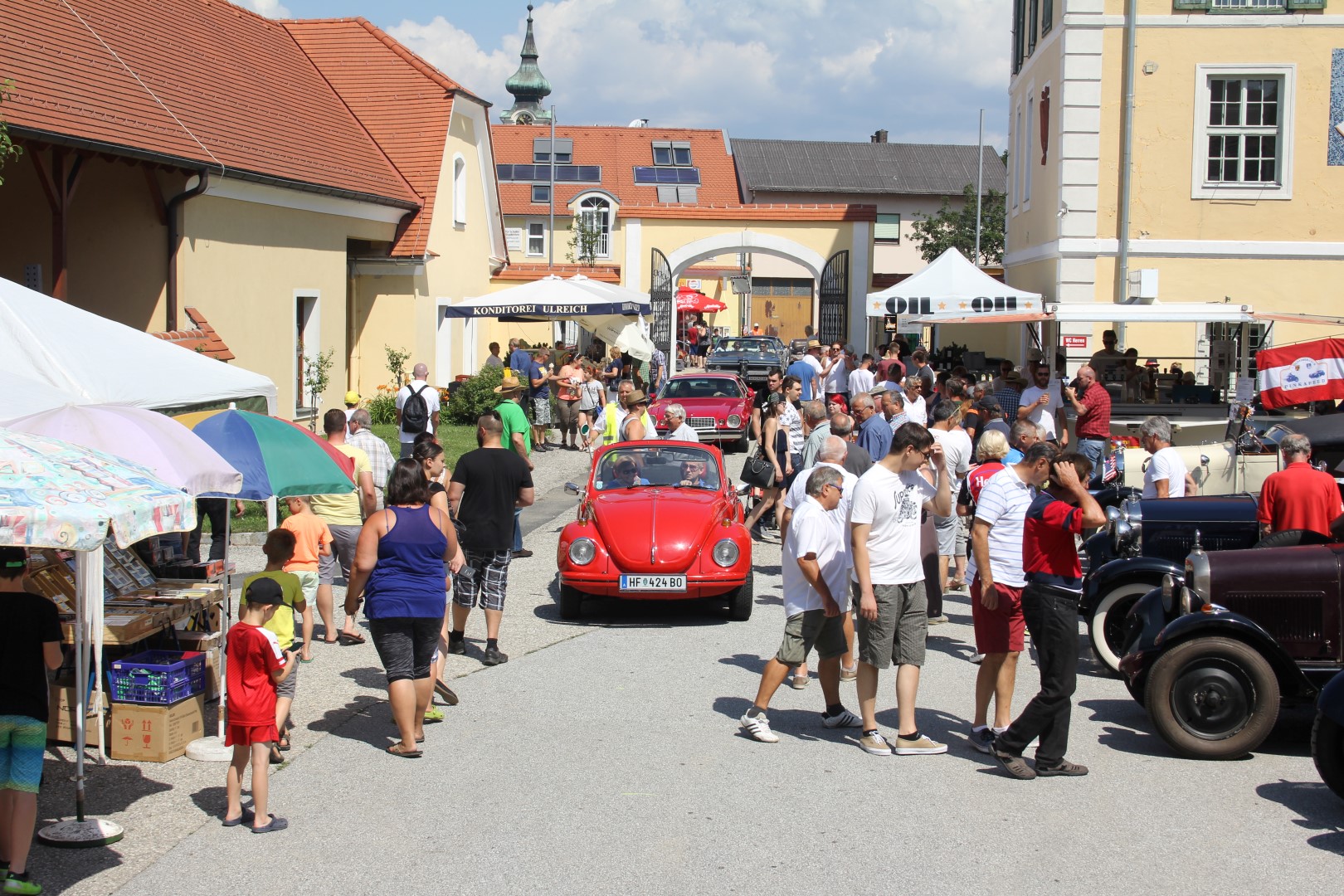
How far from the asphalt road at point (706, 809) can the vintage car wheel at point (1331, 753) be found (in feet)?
0.61

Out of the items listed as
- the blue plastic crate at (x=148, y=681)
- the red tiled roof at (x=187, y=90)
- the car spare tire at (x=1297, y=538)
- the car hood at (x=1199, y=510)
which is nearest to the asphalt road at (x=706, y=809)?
the blue plastic crate at (x=148, y=681)

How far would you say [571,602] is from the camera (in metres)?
11.0

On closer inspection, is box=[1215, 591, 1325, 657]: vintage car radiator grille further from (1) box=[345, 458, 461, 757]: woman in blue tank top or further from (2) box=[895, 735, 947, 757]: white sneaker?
(1) box=[345, 458, 461, 757]: woman in blue tank top

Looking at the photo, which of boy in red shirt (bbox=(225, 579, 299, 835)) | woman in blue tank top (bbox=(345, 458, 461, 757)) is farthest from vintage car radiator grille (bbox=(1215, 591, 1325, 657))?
boy in red shirt (bbox=(225, 579, 299, 835))

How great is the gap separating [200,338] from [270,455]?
33.7 ft

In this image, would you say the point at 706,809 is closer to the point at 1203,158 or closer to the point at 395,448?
the point at 395,448

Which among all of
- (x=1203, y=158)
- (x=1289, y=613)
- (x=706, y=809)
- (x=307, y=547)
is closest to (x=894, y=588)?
(x=706, y=809)

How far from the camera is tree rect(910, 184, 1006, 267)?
5903 cm

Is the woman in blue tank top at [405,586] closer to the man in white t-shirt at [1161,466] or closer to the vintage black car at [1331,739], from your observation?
the vintage black car at [1331,739]

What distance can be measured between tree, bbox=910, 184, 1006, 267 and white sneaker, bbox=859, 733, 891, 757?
52829 millimetres

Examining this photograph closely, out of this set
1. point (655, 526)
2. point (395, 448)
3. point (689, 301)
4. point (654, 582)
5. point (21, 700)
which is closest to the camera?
point (21, 700)

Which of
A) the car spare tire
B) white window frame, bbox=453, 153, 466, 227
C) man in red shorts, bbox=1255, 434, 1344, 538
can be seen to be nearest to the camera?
the car spare tire

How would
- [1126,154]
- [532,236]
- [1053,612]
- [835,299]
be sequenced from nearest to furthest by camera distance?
[1053,612]
[1126,154]
[835,299]
[532,236]

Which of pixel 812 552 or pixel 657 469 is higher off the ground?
pixel 657 469
